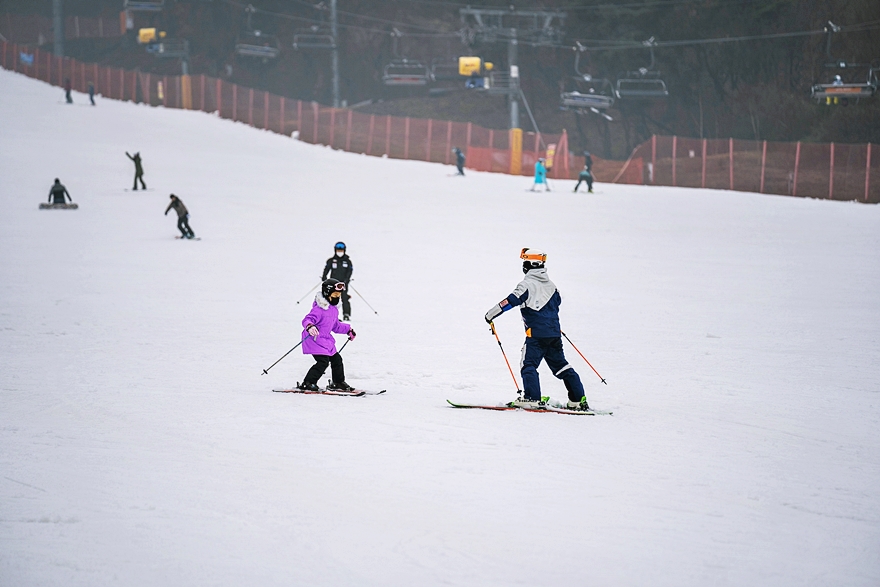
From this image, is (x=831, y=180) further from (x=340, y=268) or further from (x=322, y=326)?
(x=322, y=326)

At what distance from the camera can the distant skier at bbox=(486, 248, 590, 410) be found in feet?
27.9

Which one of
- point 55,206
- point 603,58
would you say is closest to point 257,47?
point 603,58

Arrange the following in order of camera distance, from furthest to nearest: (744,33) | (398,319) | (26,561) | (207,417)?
1. (744,33)
2. (398,319)
3. (207,417)
4. (26,561)

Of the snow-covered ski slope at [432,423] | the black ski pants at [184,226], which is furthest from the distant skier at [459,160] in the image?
the black ski pants at [184,226]

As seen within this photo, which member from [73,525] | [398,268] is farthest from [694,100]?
[73,525]

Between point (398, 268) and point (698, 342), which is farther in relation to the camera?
point (398, 268)

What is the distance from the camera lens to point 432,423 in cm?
824

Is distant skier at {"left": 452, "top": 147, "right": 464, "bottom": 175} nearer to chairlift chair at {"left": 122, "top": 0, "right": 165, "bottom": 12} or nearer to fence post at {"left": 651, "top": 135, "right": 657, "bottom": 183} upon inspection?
fence post at {"left": 651, "top": 135, "right": 657, "bottom": 183}

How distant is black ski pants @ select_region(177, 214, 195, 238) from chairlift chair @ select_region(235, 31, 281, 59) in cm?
3205

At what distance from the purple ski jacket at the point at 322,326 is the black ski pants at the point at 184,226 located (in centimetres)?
1494

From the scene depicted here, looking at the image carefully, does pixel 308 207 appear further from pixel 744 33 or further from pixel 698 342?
pixel 744 33

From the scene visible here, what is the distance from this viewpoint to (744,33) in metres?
55.1

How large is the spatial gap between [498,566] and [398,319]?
31.1ft

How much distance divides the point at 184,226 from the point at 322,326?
16297mm
